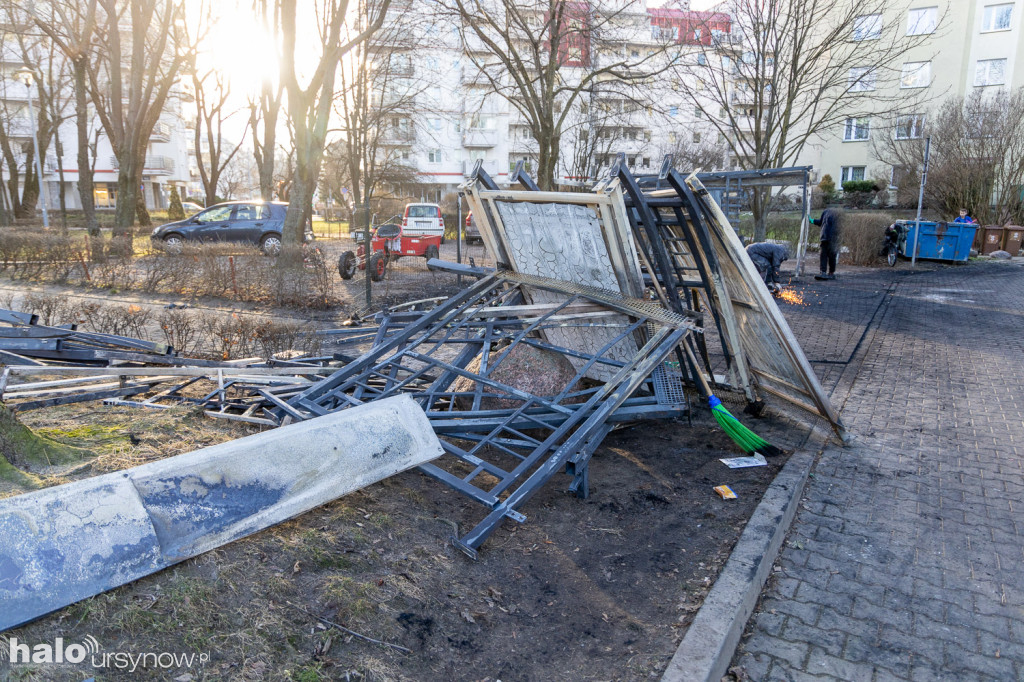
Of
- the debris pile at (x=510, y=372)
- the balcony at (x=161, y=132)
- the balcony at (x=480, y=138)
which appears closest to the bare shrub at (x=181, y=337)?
the debris pile at (x=510, y=372)

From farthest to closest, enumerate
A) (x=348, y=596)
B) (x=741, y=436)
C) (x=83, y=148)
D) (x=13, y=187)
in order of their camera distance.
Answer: (x=13, y=187) < (x=83, y=148) < (x=741, y=436) < (x=348, y=596)

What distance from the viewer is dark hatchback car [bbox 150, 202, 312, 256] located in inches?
829

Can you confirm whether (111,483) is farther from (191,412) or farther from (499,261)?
(499,261)

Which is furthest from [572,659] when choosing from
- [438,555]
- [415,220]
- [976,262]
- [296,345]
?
[976,262]

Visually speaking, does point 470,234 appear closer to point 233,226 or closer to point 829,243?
point 233,226

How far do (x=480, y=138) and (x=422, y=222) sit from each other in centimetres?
3624

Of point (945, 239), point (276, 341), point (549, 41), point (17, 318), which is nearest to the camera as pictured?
point (17, 318)

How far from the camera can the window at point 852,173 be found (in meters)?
40.3

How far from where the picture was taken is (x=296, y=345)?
8703 mm

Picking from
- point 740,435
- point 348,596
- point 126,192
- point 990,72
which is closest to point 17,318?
point 348,596

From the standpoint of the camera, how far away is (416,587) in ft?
10.5

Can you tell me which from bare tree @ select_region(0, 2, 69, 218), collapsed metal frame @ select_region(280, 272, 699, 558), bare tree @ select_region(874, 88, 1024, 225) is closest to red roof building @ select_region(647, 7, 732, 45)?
bare tree @ select_region(874, 88, 1024, 225)

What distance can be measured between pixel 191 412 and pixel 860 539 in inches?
187

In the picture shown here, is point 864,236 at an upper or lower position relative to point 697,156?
lower
